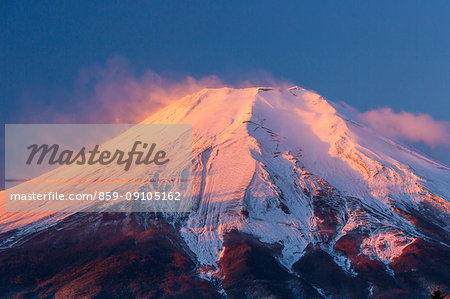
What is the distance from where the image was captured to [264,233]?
103 m

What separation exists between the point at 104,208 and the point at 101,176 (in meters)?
17.5

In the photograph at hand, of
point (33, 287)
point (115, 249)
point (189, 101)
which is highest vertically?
point (189, 101)

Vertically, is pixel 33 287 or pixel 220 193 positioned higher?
pixel 220 193

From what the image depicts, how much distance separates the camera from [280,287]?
282 ft

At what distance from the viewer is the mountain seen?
88.2 meters

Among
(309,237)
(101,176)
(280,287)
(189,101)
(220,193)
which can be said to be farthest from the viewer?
(189,101)

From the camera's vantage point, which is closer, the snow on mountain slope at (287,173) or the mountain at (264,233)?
the mountain at (264,233)

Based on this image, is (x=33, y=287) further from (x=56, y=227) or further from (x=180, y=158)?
(x=180, y=158)

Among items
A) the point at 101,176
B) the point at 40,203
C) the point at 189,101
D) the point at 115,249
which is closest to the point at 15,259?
the point at 115,249

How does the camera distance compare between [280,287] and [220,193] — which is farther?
[220,193]

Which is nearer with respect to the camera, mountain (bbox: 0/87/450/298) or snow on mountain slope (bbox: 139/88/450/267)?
mountain (bbox: 0/87/450/298)

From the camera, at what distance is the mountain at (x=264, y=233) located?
88188mm

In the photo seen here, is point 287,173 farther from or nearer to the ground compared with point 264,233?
farther from the ground

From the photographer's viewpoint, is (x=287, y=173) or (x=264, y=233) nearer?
(x=264, y=233)
